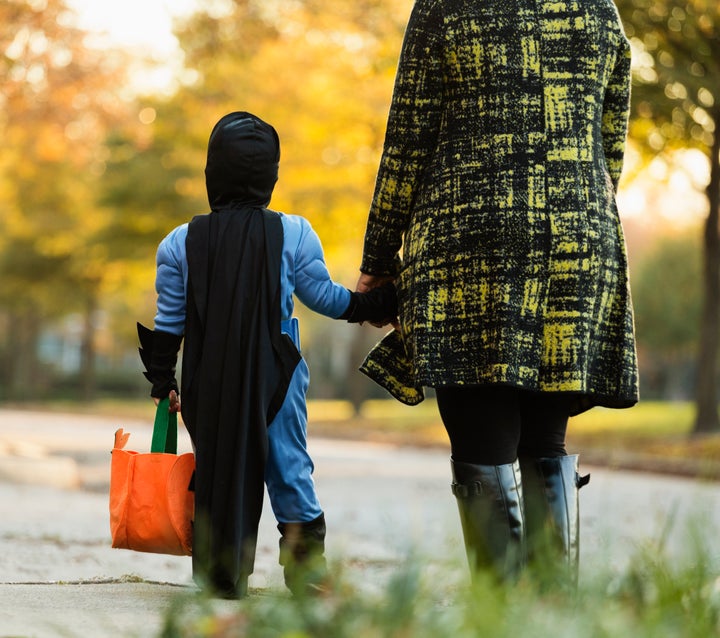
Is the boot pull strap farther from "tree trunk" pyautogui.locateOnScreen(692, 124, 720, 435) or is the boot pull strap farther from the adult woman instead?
"tree trunk" pyautogui.locateOnScreen(692, 124, 720, 435)

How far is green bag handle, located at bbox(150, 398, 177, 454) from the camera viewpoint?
3.52 m

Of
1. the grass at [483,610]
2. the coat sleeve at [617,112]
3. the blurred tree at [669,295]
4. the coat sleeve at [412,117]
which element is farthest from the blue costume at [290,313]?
the blurred tree at [669,295]

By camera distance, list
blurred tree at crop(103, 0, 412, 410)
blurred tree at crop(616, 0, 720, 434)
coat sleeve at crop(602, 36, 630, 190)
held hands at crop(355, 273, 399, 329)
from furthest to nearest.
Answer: blurred tree at crop(103, 0, 412, 410) < blurred tree at crop(616, 0, 720, 434) < held hands at crop(355, 273, 399, 329) < coat sleeve at crop(602, 36, 630, 190)

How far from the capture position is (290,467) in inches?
135

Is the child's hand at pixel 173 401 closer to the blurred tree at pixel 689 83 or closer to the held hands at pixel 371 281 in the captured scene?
the held hands at pixel 371 281

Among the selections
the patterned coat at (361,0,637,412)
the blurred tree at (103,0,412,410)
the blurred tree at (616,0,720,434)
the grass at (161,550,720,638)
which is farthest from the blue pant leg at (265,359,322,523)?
the blurred tree at (103,0,412,410)

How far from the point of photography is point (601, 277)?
305cm

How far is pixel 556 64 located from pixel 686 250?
4231 cm

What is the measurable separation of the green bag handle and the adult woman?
32.1 inches

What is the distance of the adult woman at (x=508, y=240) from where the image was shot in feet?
9.76

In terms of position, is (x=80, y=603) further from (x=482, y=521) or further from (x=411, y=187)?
(x=411, y=187)

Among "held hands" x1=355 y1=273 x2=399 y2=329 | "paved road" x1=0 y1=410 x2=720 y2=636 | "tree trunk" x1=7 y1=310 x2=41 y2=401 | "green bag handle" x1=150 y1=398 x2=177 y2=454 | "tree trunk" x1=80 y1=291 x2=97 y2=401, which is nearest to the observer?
"paved road" x1=0 y1=410 x2=720 y2=636

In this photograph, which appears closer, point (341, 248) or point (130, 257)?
point (341, 248)

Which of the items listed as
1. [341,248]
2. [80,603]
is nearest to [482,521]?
[80,603]
